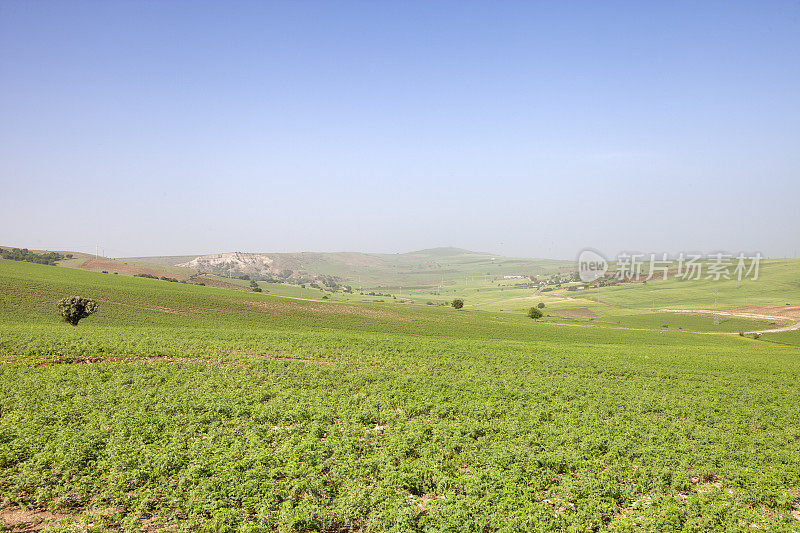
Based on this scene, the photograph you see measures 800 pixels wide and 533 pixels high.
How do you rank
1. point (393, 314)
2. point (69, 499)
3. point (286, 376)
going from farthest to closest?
point (393, 314) < point (286, 376) < point (69, 499)

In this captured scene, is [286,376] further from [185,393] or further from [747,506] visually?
[747,506]

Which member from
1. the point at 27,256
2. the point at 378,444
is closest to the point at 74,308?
the point at 378,444

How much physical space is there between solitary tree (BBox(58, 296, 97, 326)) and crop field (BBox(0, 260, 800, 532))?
1617 centimetres

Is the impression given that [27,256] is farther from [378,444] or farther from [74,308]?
[378,444]

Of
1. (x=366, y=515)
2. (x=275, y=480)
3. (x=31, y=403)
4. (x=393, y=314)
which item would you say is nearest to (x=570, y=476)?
(x=366, y=515)

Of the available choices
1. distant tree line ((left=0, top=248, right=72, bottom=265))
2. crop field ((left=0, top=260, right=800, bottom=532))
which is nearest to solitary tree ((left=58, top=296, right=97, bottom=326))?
crop field ((left=0, top=260, right=800, bottom=532))

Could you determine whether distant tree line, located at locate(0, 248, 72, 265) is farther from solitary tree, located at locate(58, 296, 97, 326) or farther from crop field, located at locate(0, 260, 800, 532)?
crop field, located at locate(0, 260, 800, 532)

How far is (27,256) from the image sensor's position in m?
160

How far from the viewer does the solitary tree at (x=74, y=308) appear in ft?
167

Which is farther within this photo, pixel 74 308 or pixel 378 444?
pixel 74 308

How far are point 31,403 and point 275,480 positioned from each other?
1492 cm

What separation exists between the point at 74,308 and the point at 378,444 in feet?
176

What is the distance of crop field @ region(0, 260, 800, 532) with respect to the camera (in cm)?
1171

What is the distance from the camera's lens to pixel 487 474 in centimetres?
1412
